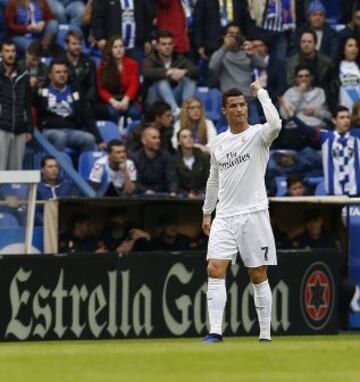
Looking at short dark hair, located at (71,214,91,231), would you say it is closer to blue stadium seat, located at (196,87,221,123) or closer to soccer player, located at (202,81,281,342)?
blue stadium seat, located at (196,87,221,123)

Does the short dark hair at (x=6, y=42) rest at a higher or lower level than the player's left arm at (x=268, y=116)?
higher

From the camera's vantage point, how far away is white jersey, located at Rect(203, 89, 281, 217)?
13.8 meters

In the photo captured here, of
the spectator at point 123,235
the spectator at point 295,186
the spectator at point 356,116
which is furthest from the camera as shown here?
the spectator at point 356,116

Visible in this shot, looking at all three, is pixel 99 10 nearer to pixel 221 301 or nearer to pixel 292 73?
pixel 292 73

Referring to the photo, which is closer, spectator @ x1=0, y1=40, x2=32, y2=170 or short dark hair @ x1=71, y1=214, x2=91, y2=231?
short dark hair @ x1=71, y1=214, x2=91, y2=231

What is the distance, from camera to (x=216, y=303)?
44.5 feet

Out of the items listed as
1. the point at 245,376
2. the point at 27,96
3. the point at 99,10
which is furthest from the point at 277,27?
the point at 245,376

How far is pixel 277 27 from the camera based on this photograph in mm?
23141

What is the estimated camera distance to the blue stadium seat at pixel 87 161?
20062mm

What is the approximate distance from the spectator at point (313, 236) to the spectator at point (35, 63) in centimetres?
367

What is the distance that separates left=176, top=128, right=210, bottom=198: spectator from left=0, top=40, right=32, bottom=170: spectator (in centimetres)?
180

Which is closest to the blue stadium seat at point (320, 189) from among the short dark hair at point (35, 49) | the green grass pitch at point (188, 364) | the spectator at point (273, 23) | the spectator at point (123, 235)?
the spectator at point (273, 23)

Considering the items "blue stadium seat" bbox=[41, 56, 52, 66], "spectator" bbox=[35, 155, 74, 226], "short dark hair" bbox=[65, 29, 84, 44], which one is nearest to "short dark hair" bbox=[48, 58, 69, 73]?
"short dark hair" bbox=[65, 29, 84, 44]

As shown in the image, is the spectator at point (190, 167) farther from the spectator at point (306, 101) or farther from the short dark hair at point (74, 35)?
the spectator at point (306, 101)
